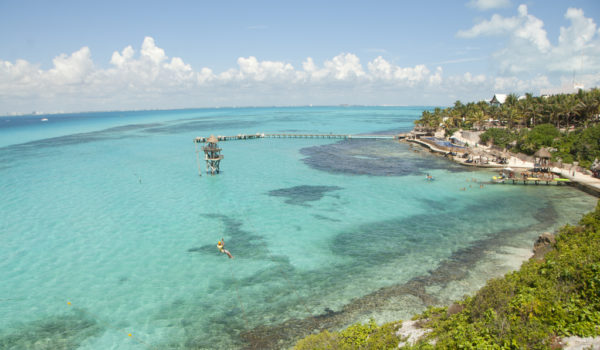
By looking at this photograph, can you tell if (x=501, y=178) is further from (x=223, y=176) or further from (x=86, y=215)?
(x=86, y=215)

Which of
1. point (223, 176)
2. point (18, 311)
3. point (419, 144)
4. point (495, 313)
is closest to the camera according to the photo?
point (495, 313)

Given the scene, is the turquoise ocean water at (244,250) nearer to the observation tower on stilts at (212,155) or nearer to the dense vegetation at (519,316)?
the observation tower on stilts at (212,155)

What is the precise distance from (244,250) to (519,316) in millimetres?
17606

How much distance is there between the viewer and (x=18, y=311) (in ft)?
55.7

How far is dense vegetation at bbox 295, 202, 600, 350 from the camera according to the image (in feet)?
28.3

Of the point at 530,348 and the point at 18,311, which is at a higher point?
the point at 530,348

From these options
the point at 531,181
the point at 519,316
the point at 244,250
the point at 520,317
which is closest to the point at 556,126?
the point at 531,181

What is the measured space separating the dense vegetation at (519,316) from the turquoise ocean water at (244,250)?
13.9 feet

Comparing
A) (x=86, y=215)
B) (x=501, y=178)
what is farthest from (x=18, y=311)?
(x=501, y=178)

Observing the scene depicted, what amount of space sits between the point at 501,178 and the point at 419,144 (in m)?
37.0

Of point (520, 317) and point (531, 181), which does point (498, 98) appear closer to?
point (531, 181)

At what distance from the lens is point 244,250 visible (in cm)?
2353

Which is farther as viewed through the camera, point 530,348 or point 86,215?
point 86,215

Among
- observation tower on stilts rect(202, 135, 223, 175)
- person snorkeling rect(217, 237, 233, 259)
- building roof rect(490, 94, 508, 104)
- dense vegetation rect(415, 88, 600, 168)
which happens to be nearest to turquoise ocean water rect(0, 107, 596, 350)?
person snorkeling rect(217, 237, 233, 259)
